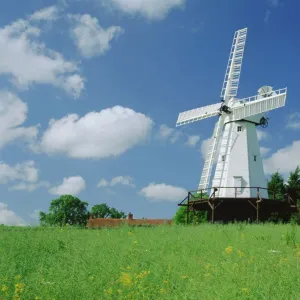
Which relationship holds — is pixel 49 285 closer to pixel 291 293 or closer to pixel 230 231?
pixel 291 293

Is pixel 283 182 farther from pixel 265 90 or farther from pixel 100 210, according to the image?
pixel 100 210

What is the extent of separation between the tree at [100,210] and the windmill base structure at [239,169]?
34579 mm

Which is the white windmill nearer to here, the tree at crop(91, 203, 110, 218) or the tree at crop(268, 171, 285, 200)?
the tree at crop(268, 171, 285, 200)

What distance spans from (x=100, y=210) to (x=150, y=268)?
56621 mm

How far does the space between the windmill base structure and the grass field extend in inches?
580

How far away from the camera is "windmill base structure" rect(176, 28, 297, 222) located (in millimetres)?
28766

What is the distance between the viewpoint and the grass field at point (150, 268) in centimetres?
704

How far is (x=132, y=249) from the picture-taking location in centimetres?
1123

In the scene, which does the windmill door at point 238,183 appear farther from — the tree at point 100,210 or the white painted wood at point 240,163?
the tree at point 100,210

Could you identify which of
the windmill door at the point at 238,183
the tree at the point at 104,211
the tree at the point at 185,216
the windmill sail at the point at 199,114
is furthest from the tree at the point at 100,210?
the windmill door at the point at 238,183

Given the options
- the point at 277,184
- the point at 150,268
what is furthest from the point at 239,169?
the point at 150,268

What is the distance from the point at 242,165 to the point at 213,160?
222cm

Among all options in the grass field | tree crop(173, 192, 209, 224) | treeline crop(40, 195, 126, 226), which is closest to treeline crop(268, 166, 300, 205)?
tree crop(173, 192, 209, 224)

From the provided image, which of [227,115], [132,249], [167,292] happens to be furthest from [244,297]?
[227,115]
